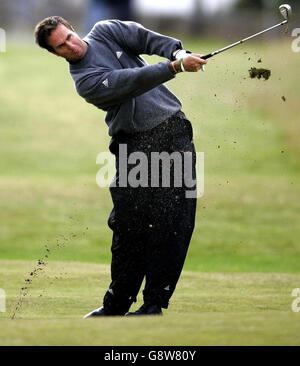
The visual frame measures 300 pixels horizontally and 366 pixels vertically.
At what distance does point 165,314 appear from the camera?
5980 mm

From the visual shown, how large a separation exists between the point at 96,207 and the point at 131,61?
7715 millimetres

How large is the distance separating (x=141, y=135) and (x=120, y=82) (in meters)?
0.40

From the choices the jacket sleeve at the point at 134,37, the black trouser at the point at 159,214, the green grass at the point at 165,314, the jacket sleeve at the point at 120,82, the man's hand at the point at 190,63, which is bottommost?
the green grass at the point at 165,314

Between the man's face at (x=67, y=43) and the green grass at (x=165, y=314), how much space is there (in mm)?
1497

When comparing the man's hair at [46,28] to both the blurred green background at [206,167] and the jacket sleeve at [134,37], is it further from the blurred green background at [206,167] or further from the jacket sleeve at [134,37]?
the blurred green background at [206,167]

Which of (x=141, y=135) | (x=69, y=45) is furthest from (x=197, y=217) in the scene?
(x=69, y=45)

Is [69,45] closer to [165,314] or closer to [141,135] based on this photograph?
[141,135]

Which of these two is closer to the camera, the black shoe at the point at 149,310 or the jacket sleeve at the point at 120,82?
the jacket sleeve at the point at 120,82

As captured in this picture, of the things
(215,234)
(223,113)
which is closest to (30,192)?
(215,234)

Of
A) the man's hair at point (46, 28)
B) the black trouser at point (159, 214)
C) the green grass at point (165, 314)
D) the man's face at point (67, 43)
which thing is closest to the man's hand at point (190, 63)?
the black trouser at point (159, 214)

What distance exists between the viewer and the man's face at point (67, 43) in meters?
5.87

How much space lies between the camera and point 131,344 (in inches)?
181

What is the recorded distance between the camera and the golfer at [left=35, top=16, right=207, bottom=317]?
5918 millimetres
